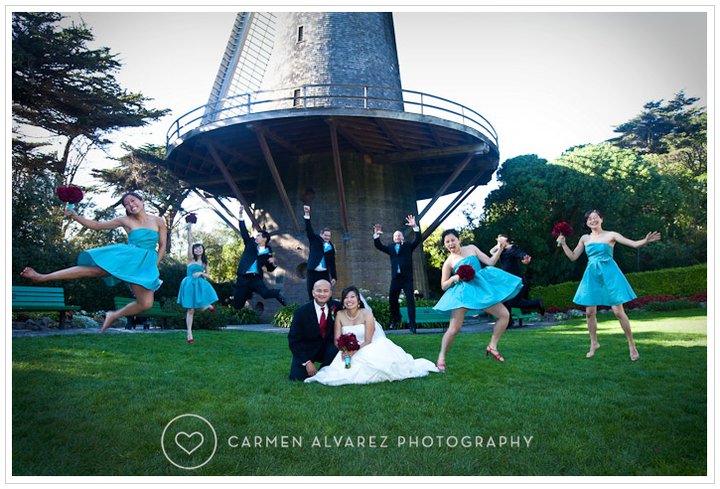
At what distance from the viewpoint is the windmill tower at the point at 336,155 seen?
1623cm

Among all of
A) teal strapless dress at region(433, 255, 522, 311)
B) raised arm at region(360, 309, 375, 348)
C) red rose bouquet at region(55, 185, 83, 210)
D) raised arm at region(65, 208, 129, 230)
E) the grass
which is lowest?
the grass

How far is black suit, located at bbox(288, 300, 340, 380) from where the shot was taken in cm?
522

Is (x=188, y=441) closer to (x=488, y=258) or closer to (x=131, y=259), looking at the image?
(x=131, y=259)

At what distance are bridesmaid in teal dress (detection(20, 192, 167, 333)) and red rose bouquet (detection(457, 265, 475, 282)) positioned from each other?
3253mm

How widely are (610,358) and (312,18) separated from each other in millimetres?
15499

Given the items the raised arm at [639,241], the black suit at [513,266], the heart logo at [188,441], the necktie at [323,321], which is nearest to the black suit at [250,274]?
the necktie at [323,321]

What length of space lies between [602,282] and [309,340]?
11.7 feet

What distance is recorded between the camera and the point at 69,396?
388 cm

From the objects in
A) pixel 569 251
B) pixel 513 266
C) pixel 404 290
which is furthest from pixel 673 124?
Result: pixel 404 290

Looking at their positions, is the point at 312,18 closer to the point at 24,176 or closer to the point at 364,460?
the point at 24,176

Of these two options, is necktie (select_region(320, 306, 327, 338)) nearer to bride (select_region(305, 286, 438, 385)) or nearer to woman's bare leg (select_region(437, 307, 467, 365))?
bride (select_region(305, 286, 438, 385))

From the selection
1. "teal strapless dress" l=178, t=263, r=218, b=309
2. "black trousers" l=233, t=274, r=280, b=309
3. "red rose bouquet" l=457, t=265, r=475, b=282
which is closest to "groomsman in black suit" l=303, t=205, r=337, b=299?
"black trousers" l=233, t=274, r=280, b=309

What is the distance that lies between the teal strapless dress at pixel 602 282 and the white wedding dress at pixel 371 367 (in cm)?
217
